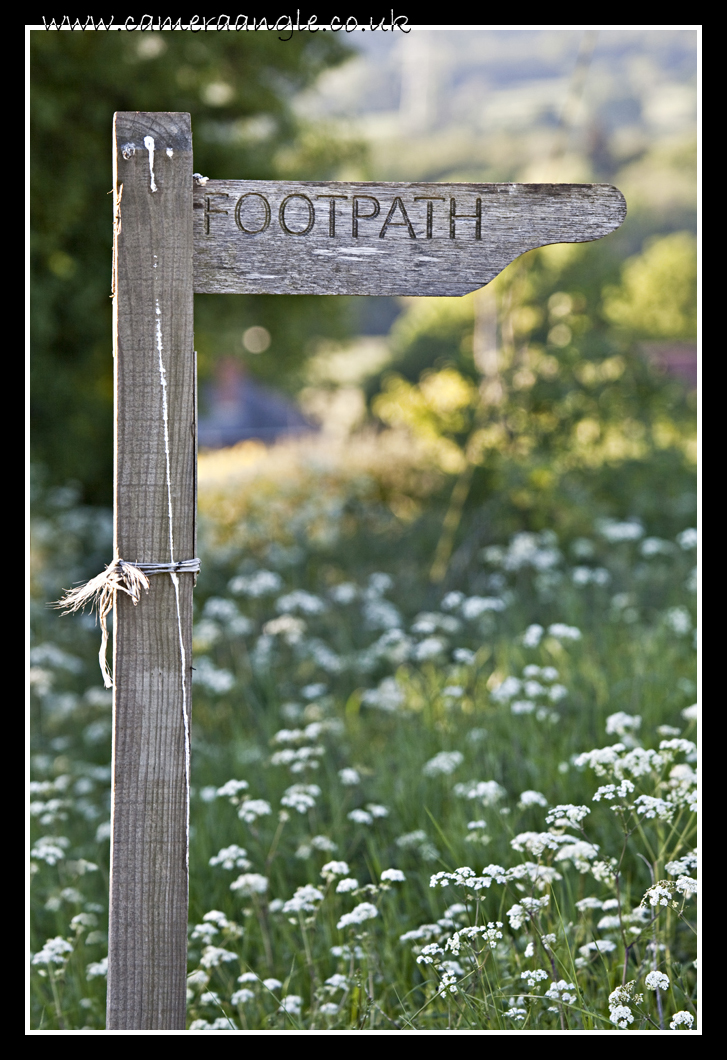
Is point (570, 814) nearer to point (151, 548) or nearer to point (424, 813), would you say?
point (424, 813)

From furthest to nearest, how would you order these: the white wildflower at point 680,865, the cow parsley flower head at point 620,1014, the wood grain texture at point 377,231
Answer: the white wildflower at point 680,865 < the wood grain texture at point 377,231 < the cow parsley flower head at point 620,1014

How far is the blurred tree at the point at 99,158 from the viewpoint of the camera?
5.36 meters

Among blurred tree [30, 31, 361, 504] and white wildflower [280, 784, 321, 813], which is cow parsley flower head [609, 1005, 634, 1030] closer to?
white wildflower [280, 784, 321, 813]

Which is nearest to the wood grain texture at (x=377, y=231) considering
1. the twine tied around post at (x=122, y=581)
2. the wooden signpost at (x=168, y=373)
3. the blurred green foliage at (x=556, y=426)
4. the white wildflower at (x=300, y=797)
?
the wooden signpost at (x=168, y=373)

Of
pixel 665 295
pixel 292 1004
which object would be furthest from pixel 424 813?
pixel 665 295

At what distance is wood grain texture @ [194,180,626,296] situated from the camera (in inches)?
72.2

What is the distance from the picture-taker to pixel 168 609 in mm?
1827

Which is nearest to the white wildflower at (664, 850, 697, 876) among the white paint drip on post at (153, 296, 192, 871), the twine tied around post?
the white paint drip on post at (153, 296, 192, 871)

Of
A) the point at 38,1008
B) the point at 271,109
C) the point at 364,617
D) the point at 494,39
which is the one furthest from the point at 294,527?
the point at 494,39

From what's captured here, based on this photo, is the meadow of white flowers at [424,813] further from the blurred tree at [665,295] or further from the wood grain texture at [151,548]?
the blurred tree at [665,295]

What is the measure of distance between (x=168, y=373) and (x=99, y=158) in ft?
15.4

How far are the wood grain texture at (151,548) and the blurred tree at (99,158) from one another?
3671 mm

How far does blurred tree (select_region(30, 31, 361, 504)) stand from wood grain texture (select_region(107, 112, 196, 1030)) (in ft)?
12.0

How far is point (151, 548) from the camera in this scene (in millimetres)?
1813
